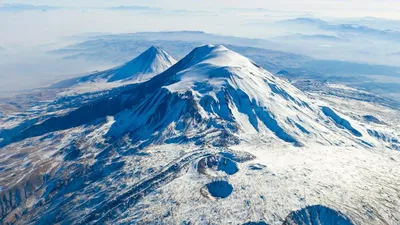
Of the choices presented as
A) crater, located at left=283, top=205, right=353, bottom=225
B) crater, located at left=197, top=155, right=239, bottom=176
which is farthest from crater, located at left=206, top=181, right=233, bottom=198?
crater, located at left=283, top=205, right=353, bottom=225

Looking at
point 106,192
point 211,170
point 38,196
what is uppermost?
point 211,170

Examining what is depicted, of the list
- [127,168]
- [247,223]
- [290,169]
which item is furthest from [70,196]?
[290,169]

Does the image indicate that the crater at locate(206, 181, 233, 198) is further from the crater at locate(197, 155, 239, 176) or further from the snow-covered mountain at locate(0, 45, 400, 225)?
the crater at locate(197, 155, 239, 176)

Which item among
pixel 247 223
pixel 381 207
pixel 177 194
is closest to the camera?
pixel 247 223

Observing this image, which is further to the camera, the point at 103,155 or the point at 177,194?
the point at 103,155

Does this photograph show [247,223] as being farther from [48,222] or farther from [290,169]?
[48,222]

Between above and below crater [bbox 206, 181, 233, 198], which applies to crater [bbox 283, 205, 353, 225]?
above

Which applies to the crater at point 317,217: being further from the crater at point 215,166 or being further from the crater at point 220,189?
the crater at point 215,166

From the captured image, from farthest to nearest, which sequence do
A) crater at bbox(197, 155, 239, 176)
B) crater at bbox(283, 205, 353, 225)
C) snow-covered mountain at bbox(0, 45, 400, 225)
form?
crater at bbox(197, 155, 239, 176), snow-covered mountain at bbox(0, 45, 400, 225), crater at bbox(283, 205, 353, 225)
